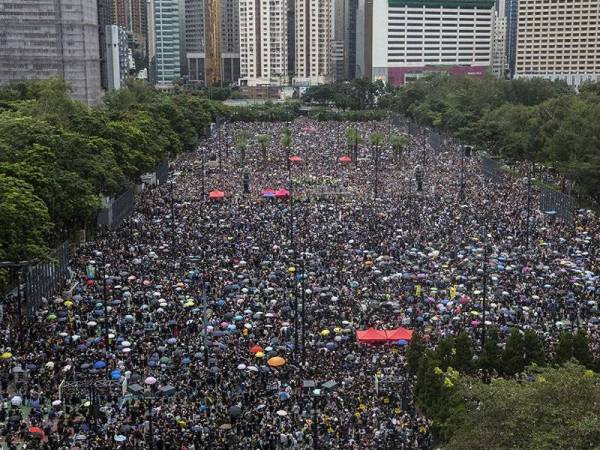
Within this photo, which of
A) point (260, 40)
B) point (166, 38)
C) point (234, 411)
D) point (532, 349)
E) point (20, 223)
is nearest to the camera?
point (234, 411)

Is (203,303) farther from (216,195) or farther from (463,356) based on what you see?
(216,195)

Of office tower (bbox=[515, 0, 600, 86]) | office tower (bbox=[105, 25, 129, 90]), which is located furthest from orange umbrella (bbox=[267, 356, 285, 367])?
office tower (bbox=[515, 0, 600, 86])

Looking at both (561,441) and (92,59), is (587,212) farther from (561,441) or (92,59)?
(92,59)

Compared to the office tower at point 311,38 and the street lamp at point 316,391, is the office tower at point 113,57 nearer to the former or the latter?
the office tower at point 311,38

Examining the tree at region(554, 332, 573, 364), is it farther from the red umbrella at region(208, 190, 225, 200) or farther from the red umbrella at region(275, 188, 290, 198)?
the red umbrella at region(208, 190, 225, 200)

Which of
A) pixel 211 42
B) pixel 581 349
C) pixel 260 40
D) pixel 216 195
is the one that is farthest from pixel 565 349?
pixel 211 42

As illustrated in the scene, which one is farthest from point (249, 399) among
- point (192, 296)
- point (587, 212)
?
point (587, 212)
